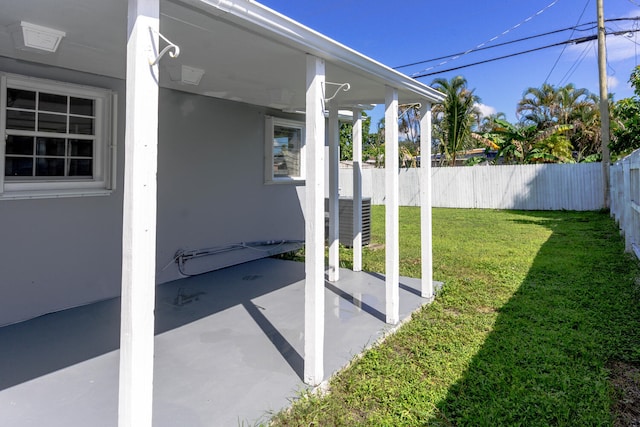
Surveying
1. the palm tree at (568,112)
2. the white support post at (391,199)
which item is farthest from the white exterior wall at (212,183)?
the palm tree at (568,112)

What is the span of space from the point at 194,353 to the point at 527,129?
19.0 m

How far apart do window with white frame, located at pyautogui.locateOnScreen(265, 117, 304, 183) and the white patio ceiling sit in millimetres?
1836

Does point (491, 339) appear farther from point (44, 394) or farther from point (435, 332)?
point (44, 394)

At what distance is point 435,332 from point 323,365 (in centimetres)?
145

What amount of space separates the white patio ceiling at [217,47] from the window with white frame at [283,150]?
1.84 metres

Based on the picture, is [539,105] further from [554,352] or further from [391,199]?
[554,352]

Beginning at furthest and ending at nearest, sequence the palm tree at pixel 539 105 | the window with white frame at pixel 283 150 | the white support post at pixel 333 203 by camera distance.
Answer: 1. the palm tree at pixel 539 105
2. the window with white frame at pixel 283 150
3. the white support post at pixel 333 203

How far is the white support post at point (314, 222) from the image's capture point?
9.26ft

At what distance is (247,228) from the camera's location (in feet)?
21.8

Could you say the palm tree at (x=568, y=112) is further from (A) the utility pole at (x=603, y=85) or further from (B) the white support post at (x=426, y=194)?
(B) the white support post at (x=426, y=194)

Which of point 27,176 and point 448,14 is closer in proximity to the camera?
point 27,176

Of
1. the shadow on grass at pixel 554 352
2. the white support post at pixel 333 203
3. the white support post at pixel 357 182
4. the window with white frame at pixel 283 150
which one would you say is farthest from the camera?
the window with white frame at pixel 283 150

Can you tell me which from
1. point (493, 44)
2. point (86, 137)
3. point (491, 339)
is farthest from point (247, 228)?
point (493, 44)

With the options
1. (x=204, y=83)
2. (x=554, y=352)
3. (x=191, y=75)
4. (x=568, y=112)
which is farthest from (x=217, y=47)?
(x=568, y=112)
